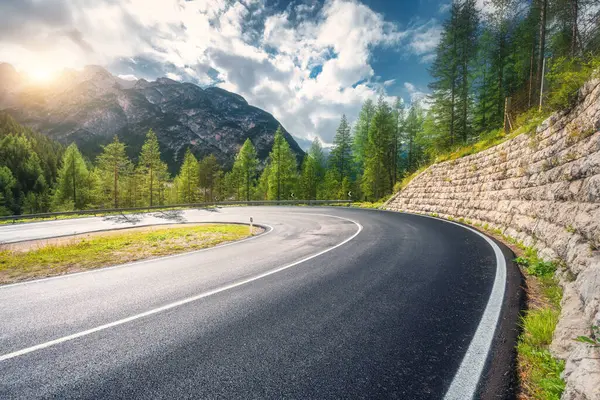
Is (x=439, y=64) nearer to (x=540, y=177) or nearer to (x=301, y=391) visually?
(x=540, y=177)

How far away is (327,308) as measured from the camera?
12.8ft

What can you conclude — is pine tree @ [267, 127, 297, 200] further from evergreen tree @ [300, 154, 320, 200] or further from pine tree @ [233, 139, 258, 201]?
pine tree @ [233, 139, 258, 201]

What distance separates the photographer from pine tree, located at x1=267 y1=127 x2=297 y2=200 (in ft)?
152

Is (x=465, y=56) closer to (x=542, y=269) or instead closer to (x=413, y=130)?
(x=413, y=130)

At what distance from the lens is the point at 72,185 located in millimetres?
48000

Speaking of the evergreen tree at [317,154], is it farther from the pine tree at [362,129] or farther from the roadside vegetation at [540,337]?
the roadside vegetation at [540,337]

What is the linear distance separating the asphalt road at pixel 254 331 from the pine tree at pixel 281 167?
40.8m

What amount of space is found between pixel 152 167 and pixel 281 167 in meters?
23.8

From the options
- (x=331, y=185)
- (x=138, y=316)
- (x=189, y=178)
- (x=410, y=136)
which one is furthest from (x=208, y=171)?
(x=138, y=316)

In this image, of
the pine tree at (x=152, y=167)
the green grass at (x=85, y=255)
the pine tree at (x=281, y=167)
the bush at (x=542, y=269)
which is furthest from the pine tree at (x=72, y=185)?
the bush at (x=542, y=269)

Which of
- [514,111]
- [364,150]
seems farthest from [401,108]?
[514,111]

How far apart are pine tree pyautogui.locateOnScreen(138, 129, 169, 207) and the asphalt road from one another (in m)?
44.3

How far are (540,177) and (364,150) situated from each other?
32195 mm

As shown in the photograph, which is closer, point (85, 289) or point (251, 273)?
point (85, 289)
